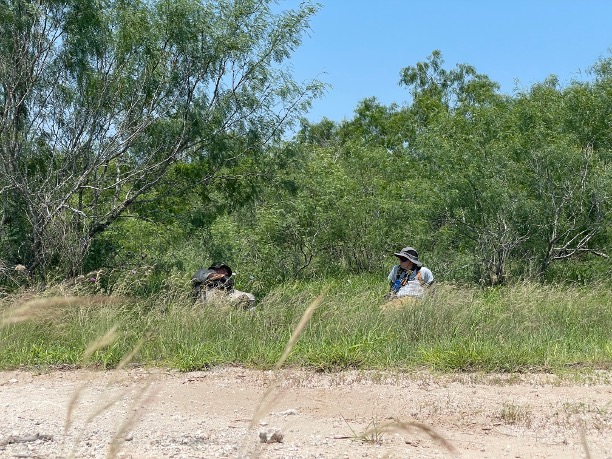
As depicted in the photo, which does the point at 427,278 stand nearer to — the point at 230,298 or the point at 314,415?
the point at 230,298

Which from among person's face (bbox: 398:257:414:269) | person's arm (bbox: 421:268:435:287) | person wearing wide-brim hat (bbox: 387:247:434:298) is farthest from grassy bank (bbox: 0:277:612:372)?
person's face (bbox: 398:257:414:269)

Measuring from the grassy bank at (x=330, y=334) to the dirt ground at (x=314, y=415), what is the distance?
0.34m

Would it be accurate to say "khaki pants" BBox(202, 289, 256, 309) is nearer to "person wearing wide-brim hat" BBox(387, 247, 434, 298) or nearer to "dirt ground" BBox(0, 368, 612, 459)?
"person wearing wide-brim hat" BBox(387, 247, 434, 298)

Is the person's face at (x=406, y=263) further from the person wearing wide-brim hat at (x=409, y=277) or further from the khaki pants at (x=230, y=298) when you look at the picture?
the khaki pants at (x=230, y=298)

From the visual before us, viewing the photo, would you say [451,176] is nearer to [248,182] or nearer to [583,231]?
[583,231]

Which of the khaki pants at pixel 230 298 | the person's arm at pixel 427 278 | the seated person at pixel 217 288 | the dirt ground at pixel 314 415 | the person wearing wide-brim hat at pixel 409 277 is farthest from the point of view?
the person's arm at pixel 427 278

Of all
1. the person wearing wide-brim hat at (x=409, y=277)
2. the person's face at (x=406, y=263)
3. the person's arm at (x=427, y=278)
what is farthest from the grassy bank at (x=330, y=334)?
the person's face at (x=406, y=263)

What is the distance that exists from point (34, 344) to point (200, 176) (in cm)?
649

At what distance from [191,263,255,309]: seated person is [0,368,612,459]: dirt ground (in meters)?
2.49

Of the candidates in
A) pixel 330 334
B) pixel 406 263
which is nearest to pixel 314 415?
pixel 330 334

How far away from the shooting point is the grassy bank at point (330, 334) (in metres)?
8.50

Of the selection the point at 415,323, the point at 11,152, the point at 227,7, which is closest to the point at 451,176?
the point at 227,7

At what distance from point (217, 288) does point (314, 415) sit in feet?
15.0

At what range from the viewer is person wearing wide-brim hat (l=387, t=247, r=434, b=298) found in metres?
11.3
